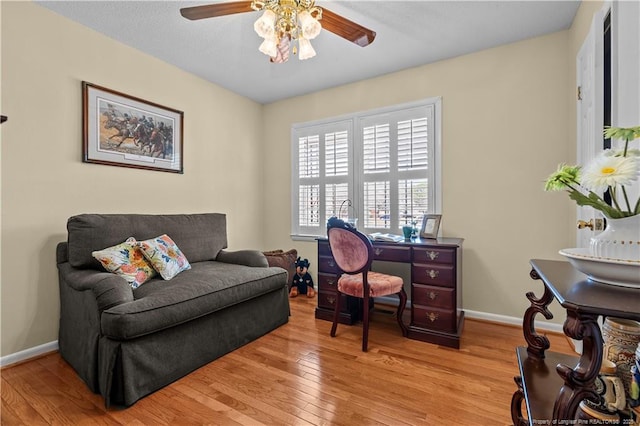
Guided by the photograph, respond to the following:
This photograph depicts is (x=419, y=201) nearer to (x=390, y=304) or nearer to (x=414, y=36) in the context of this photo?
(x=390, y=304)

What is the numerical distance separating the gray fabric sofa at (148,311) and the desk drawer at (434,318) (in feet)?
3.90

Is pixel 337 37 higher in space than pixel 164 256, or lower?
higher

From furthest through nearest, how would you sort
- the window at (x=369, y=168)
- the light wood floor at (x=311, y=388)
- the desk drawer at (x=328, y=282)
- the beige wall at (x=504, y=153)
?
1. the window at (x=369, y=168)
2. the desk drawer at (x=328, y=282)
3. the beige wall at (x=504, y=153)
4. the light wood floor at (x=311, y=388)

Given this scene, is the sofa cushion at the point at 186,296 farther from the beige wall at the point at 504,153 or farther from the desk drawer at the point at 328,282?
the beige wall at the point at 504,153

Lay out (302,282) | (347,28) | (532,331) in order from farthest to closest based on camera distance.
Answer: (302,282)
(347,28)
(532,331)

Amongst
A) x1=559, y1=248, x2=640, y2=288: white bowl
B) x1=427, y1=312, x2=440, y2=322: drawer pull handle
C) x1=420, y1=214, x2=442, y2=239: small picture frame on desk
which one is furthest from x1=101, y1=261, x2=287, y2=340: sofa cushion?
x1=559, y1=248, x2=640, y2=288: white bowl

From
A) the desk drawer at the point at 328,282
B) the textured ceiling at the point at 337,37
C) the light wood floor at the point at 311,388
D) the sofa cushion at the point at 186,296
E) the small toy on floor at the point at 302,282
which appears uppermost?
the textured ceiling at the point at 337,37

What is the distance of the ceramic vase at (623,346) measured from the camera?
34.2 inches

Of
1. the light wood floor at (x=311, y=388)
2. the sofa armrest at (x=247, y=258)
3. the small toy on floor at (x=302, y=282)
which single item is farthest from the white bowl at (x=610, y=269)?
the small toy on floor at (x=302, y=282)

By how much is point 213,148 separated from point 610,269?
3594 mm

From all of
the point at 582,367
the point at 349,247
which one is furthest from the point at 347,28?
the point at 582,367

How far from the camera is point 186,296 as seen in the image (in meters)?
1.95

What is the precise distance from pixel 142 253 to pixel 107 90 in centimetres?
148

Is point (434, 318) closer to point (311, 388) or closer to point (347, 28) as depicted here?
point (311, 388)
